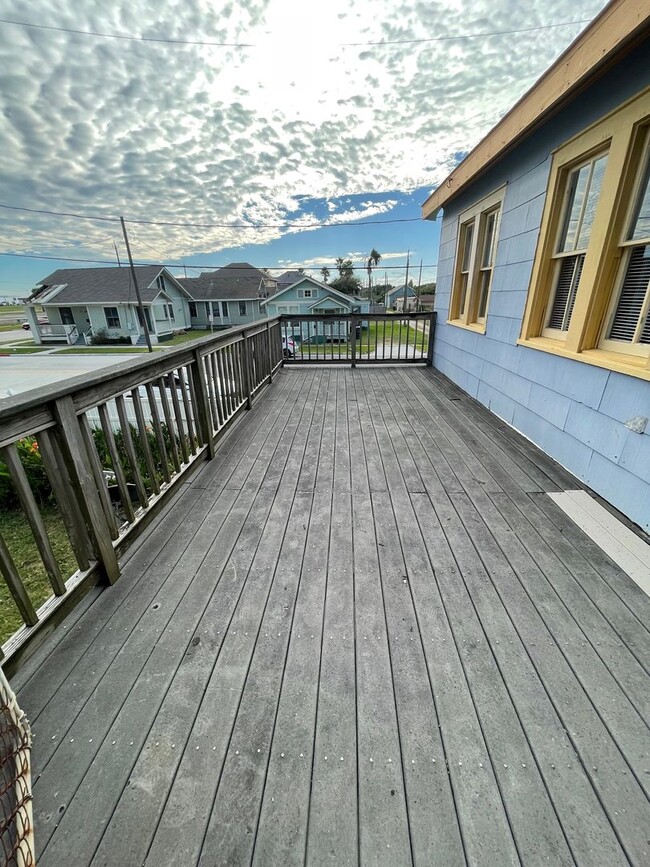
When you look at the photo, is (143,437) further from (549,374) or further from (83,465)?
(549,374)

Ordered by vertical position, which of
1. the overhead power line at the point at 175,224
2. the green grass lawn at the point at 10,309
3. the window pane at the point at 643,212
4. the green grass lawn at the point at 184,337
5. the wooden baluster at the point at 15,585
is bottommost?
the green grass lawn at the point at 184,337

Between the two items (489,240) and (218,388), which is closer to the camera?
(218,388)

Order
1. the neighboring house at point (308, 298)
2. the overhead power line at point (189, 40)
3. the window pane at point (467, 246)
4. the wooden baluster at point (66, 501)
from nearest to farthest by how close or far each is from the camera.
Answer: the wooden baluster at point (66, 501) < the window pane at point (467, 246) < the overhead power line at point (189, 40) < the neighboring house at point (308, 298)

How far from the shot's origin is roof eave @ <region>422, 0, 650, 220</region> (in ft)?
5.37

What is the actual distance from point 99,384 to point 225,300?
26313 millimetres

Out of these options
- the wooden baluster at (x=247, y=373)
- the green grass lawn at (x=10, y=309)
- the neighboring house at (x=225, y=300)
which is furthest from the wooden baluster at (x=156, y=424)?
the green grass lawn at (x=10, y=309)

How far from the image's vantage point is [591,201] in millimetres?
2352

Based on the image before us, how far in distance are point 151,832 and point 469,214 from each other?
5.50 m

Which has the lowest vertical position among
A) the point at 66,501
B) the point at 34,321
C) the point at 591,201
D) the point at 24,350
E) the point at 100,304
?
the point at 24,350

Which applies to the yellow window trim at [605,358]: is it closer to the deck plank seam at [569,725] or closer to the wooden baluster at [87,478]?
the deck plank seam at [569,725]

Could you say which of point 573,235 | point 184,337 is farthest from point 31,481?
point 184,337

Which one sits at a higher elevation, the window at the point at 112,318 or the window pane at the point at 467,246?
the window pane at the point at 467,246

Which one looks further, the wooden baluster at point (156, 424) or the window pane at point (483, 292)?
the window pane at point (483, 292)

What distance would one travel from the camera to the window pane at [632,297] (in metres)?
2.03
